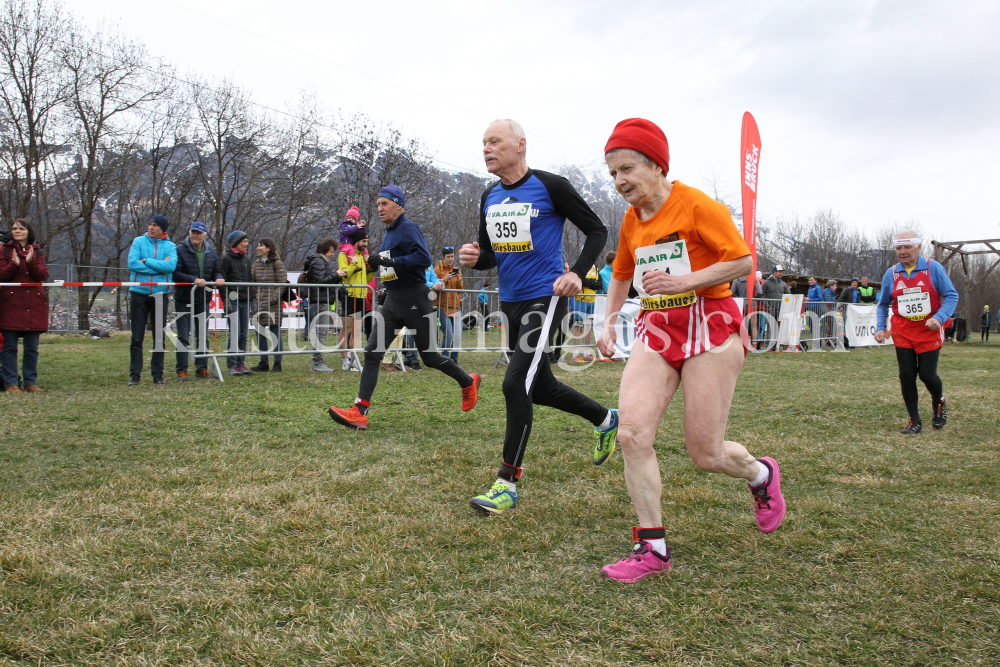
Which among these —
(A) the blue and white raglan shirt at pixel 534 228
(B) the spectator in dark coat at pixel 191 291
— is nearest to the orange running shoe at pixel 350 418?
(A) the blue and white raglan shirt at pixel 534 228

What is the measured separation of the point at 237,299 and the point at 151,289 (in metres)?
1.26

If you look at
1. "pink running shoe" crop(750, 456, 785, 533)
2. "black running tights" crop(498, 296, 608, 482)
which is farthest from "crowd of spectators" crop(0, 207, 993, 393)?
"pink running shoe" crop(750, 456, 785, 533)

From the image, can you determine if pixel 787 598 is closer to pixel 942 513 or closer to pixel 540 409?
pixel 942 513

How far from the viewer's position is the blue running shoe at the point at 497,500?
348 cm

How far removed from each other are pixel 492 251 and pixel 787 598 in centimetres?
257

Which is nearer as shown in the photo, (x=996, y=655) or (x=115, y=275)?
(x=996, y=655)

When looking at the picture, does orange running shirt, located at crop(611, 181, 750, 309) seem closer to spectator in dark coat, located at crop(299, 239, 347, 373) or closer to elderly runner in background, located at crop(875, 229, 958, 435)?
elderly runner in background, located at crop(875, 229, 958, 435)

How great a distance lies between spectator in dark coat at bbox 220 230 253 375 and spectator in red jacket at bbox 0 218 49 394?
2.22 metres

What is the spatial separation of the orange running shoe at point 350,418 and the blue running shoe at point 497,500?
2198 mm

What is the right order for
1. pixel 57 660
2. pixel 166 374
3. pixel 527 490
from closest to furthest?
pixel 57 660 → pixel 527 490 → pixel 166 374

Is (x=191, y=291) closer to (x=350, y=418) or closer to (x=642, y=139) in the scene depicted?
(x=350, y=418)

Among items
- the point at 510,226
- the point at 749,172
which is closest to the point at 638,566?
the point at 510,226

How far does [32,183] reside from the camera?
2569 cm

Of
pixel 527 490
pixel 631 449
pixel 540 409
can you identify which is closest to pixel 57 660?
pixel 631 449
